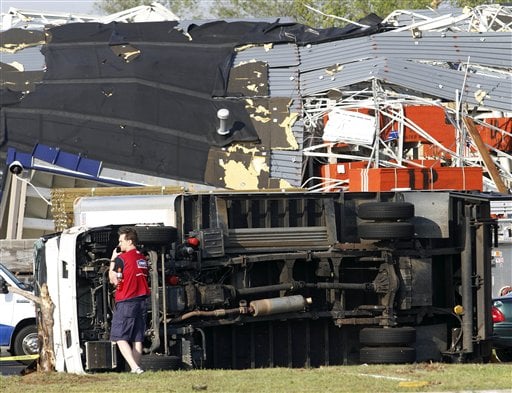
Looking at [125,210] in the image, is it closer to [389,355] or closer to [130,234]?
[130,234]

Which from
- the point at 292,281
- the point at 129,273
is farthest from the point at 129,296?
the point at 292,281

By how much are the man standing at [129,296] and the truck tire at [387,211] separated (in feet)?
9.38

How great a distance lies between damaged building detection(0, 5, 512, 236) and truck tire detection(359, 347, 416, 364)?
36.4 feet

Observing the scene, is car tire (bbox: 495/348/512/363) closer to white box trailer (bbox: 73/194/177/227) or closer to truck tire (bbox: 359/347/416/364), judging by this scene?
truck tire (bbox: 359/347/416/364)

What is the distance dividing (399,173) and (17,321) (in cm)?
705

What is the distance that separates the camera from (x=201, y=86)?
26016mm

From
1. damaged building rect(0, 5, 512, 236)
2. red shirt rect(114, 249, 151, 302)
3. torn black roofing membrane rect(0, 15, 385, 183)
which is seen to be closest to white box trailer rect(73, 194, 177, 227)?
red shirt rect(114, 249, 151, 302)

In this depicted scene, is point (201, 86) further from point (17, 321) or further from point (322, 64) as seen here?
point (17, 321)

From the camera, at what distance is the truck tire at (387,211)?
12891mm

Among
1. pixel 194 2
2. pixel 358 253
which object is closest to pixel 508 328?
pixel 358 253

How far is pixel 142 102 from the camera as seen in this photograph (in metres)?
25.9

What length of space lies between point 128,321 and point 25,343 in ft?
22.4

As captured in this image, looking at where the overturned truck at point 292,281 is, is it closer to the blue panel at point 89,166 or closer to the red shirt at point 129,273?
the red shirt at point 129,273

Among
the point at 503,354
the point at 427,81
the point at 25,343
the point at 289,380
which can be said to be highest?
the point at 427,81
